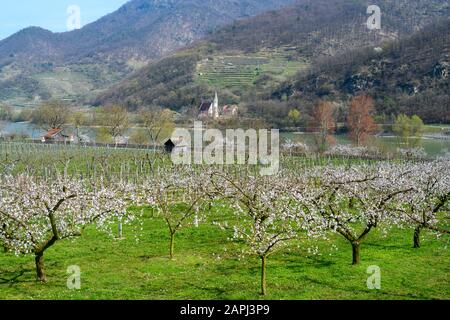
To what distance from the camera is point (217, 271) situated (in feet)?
56.2

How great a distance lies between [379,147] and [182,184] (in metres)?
44.6

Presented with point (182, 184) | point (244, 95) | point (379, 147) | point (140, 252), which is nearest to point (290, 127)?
point (379, 147)

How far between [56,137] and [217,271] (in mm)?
74372

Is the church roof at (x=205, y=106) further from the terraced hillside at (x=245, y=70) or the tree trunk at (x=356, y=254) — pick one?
the tree trunk at (x=356, y=254)

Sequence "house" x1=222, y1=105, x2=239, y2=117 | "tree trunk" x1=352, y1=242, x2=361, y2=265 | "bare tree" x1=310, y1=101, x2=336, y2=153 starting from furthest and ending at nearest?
"house" x1=222, y1=105, x2=239, y2=117, "bare tree" x1=310, y1=101, x2=336, y2=153, "tree trunk" x1=352, y1=242, x2=361, y2=265

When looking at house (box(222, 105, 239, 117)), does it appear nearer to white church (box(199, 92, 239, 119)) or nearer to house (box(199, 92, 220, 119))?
white church (box(199, 92, 239, 119))

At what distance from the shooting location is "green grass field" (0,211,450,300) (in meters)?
14.6

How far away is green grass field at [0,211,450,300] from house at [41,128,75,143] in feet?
201

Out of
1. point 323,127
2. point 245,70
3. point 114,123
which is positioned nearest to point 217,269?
point 114,123

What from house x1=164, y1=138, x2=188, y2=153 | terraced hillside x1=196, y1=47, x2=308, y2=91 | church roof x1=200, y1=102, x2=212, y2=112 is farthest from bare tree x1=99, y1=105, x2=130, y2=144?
terraced hillside x1=196, y1=47, x2=308, y2=91

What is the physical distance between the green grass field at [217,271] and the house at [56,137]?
61383mm

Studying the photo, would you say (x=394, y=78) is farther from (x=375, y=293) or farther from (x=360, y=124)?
(x=375, y=293)
